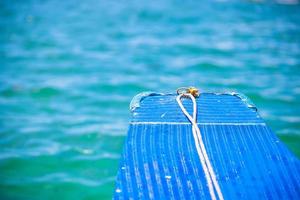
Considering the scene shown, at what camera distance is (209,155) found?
2.83 meters

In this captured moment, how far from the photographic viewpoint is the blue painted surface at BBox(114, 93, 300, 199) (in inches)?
99.7

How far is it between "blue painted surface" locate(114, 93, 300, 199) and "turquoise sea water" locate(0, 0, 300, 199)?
2.22m

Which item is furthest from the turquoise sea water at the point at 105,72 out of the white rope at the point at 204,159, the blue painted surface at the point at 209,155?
the white rope at the point at 204,159

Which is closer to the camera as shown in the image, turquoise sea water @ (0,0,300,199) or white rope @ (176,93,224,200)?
white rope @ (176,93,224,200)

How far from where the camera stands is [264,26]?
1273cm

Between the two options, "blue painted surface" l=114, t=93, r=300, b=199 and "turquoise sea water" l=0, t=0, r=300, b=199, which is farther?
"turquoise sea water" l=0, t=0, r=300, b=199

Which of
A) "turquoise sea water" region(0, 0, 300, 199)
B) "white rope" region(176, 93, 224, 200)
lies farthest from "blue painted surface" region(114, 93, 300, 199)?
"turquoise sea water" region(0, 0, 300, 199)

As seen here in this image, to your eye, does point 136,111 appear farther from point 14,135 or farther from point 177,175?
point 14,135

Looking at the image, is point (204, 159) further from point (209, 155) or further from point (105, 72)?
point (105, 72)

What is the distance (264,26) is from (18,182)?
1076 centimetres

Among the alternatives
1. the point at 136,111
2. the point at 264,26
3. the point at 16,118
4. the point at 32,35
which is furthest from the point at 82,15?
the point at 136,111

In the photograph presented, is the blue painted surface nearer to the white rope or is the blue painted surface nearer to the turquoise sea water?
the white rope

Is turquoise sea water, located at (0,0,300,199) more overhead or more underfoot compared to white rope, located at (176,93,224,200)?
more overhead

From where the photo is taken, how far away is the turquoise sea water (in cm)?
543
